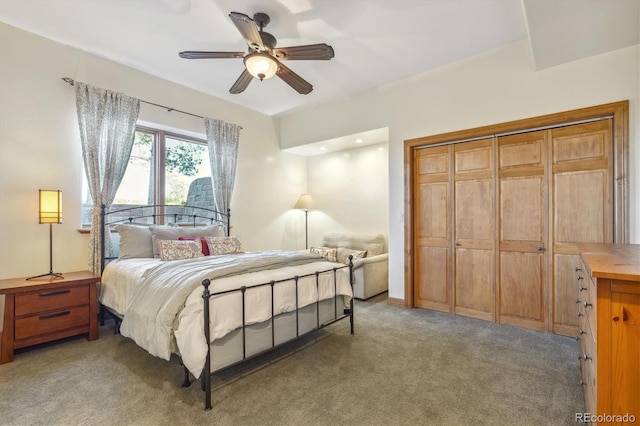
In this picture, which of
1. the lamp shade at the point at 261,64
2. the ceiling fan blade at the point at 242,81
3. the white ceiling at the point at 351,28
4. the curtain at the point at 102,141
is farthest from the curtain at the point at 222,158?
the lamp shade at the point at 261,64

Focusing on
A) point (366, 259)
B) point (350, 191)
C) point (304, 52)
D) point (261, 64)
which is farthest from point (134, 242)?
point (350, 191)

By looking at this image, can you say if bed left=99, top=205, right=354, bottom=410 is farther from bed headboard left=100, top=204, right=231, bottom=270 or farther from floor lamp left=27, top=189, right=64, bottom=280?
floor lamp left=27, top=189, right=64, bottom=280

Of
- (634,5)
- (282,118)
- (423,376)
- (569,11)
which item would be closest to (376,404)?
(423,376)

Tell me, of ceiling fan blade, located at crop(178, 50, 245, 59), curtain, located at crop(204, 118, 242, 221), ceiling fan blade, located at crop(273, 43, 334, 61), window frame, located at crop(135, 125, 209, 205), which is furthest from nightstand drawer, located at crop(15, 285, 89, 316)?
ceiling fan blade, located at crop(273, 43, 334, 61)

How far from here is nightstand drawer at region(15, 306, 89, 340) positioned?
2.58 m

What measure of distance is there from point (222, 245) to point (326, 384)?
6.86 feet

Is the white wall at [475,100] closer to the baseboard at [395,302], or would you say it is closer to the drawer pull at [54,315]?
the baseboard at [395,302]

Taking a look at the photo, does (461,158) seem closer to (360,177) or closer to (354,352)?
(360,177)

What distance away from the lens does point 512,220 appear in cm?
337

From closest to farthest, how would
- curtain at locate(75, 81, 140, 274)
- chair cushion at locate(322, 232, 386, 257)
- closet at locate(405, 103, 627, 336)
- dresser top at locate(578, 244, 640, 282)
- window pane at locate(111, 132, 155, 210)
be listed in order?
dresser top at locate(578, 244, 640, 282) → closet at locate(405, 103, 627, 336) → curtain at locate(75, 81, 140, 274) → window pane at locate(111, 132, 155, 210) → chair cushion at locate(322, 232, 386, 257)

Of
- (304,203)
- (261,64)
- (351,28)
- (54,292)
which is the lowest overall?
(54,292)

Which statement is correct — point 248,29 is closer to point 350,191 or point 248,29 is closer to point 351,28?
point 351,28

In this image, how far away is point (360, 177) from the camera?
5.32 metres

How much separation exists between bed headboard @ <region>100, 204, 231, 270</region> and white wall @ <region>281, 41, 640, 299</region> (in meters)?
1.95
